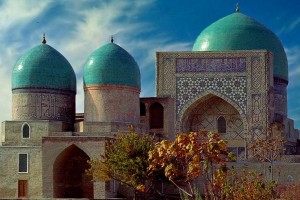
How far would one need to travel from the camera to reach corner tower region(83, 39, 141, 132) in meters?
26.1

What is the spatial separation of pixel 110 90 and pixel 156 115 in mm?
2914

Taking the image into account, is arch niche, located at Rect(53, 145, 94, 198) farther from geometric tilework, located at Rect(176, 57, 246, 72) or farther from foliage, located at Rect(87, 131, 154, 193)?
geometric tilework, located at Rect(176, 57, 246, 72)

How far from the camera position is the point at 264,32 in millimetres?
29797

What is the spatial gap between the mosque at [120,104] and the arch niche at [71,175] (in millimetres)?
36

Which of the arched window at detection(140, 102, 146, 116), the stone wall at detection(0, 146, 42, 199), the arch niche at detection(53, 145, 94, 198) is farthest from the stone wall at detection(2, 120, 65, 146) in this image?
Result: the arched window at detection(140, 102, 146, 116)

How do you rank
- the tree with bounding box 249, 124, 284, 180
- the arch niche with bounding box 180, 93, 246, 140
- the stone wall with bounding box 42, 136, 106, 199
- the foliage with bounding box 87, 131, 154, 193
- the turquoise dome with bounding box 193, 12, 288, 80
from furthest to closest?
the turquoise dome with bounding box 193, 12, 288, 80, the arch niche with bounding box 180, 93, 246, 140, the tree with bounding box 249, 124, 284, 180, the stone wall with bounding box 42, 136, 106, 199, the foliage with bounding box 87, 131, 154, 193

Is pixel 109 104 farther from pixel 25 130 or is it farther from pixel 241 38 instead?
pixel 241 38

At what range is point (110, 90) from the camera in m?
26.2

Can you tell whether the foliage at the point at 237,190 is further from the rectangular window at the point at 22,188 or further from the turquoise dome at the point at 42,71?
the turquoise dome at the point at 42,71

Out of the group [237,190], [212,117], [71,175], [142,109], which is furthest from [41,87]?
[237,190]

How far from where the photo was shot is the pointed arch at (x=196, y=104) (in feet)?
90.4

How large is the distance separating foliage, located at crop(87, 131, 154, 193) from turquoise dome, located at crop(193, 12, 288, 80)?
8509 millimetres

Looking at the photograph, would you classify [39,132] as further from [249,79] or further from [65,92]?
[249,79]

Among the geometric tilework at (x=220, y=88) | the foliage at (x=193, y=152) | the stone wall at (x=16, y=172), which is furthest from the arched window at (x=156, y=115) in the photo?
the foliage at (x=193, y=152)
